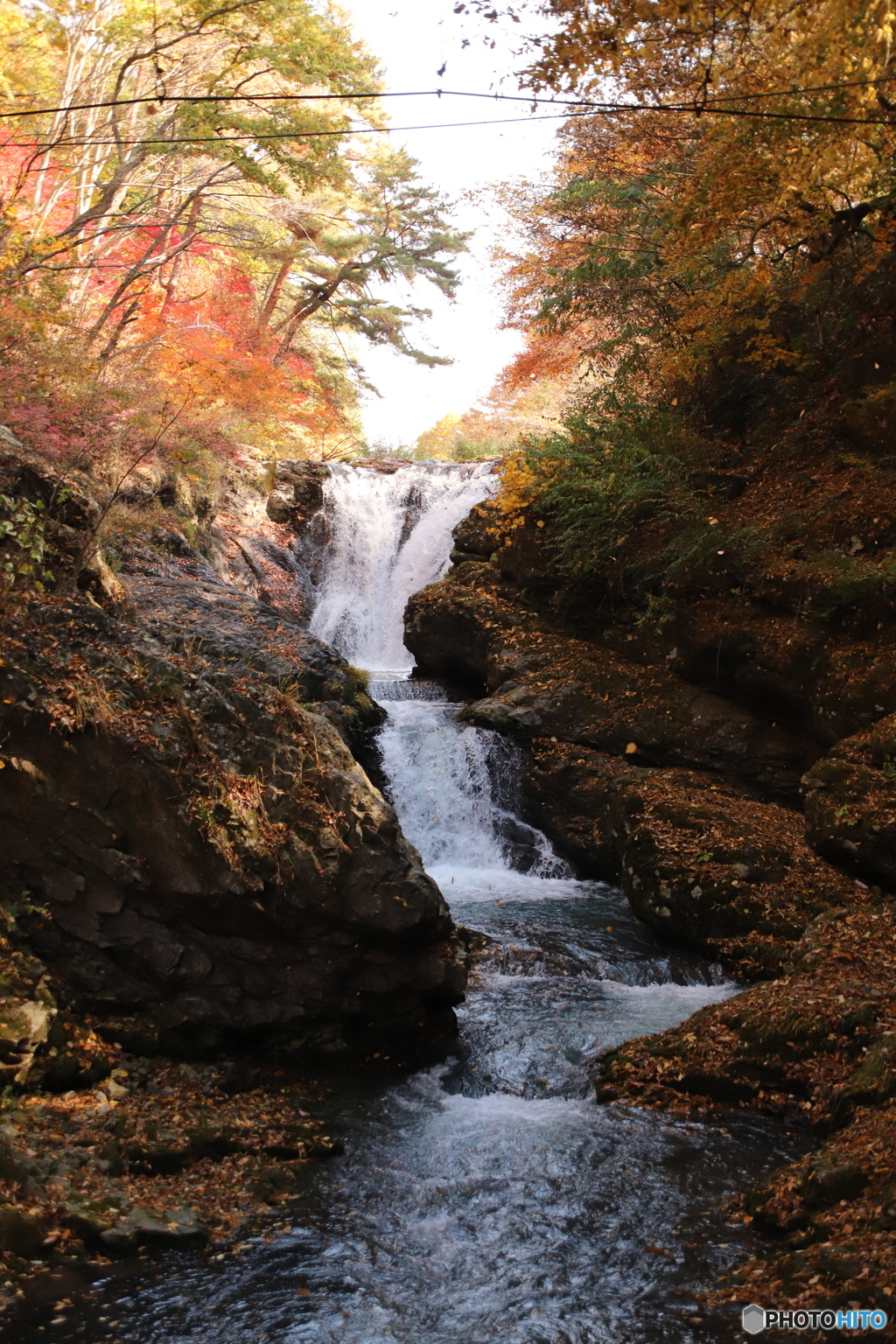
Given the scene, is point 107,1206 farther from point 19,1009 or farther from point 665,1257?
point 665,1257

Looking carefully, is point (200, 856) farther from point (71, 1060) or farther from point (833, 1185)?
point (833, 1185)

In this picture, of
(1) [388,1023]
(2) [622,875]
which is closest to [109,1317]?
(1) [388,1023]

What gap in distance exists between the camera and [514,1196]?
4711mm

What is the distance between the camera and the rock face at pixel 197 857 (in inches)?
212

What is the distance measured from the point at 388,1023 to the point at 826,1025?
3.03m

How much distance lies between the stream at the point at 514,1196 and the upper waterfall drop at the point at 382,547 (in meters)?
8.39

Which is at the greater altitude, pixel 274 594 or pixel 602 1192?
pixel 274 594

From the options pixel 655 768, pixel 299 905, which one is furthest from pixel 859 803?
pixel 299 905

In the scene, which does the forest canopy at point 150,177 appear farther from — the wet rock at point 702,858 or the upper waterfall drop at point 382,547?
the wet rock at point 702,858

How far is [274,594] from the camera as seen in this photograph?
16.6 meters

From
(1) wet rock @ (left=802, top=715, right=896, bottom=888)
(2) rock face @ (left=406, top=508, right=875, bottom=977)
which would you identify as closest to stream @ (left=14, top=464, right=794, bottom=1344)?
(2) rock face @ (left=406, top=508, right=875, bottom=977)

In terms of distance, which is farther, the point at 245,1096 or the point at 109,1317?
the point at 245,1096

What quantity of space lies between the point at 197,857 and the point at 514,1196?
→ 2787 mm

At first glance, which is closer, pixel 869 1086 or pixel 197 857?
pixel 869 1086
